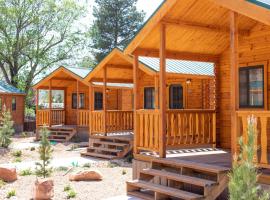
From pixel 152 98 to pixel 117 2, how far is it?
74.0ft

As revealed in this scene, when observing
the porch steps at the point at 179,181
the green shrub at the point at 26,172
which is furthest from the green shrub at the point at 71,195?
the green shrub at the point at 26,172

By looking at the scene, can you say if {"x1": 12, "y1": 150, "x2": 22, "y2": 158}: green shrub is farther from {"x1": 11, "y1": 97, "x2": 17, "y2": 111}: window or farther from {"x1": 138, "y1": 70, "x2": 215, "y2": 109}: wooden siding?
{"x1": 11, "y1": 97, "x2": 17, "y2": 111}: window

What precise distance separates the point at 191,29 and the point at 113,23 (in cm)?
2991

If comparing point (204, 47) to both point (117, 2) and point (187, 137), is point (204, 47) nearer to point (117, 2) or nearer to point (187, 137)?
point (187, 137)

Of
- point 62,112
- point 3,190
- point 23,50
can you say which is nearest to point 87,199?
point 3,190

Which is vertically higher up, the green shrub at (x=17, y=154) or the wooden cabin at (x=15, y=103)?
the wooden cabin at (x=15, y=103)

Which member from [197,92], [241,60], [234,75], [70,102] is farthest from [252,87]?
[70,102]

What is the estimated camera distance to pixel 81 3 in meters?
36.9

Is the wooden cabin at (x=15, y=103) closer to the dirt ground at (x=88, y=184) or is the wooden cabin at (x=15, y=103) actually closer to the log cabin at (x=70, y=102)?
the log cabin at (x=70, y=102)

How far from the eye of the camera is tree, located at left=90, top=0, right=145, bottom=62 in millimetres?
37625

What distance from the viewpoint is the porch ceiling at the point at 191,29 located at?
797 cm

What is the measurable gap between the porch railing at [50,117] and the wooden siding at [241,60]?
13.4 m

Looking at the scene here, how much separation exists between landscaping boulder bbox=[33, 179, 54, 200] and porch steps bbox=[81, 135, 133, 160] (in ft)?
20.3

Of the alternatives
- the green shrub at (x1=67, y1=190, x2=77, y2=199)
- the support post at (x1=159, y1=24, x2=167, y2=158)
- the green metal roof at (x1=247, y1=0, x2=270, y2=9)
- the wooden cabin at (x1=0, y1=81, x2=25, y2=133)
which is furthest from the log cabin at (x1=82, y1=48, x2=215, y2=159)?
the wooden cabin at (x1=0, y1=81, x2=25, y2=133)
